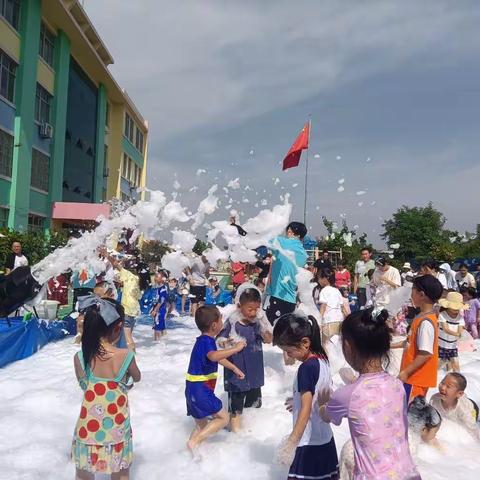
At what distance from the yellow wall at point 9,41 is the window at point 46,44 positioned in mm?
2680

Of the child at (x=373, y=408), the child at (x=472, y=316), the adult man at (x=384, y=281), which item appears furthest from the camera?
the child at (x=472, y=316)

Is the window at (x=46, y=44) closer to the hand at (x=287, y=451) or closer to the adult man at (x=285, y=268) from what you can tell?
the adult man at (x=285, y=268)

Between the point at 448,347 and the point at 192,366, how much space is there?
142 inches

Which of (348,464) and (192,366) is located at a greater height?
(192,366)

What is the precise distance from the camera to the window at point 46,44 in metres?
22.5

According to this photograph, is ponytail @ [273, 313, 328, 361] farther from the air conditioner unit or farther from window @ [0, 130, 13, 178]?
the air conditioner unit

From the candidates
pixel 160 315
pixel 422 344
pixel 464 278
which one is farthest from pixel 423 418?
pixel 464 278

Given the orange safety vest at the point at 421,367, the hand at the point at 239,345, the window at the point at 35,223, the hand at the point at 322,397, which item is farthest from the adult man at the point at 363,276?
the window at the point at 35,223

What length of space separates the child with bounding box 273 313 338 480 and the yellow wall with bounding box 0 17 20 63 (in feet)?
63.4

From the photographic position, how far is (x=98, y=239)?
8320 mm

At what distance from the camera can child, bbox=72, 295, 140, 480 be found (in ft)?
10.2

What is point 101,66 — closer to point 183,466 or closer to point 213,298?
point 213,298

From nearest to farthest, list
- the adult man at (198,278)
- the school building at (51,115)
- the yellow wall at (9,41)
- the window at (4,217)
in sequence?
the adult man at (198,278) → the yellow wall at (9,41) → the window at (4,217) → the school building at (51,115)

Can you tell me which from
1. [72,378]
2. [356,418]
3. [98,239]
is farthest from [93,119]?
[356,418]
